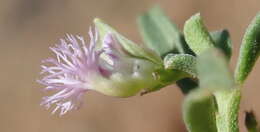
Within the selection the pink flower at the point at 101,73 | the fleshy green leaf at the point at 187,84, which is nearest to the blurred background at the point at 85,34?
the fleshy green leaf at the point at 187,84

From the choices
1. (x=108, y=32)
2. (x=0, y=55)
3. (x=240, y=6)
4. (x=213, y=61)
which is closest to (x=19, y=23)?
(x=0, y=55)

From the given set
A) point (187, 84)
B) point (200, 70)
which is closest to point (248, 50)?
point (187, 84)

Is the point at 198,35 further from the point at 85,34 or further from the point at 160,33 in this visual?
the point at 85,34

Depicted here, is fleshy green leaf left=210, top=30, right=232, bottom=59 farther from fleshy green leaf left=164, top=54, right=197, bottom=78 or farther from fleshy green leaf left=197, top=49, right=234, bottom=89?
fleshy green leaf left=197, top=49, right=234, bottom=89

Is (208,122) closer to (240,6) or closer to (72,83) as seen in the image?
(72,83)

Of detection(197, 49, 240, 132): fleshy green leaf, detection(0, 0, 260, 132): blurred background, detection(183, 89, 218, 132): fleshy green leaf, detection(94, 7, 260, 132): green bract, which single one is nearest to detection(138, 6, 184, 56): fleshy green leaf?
detection(94, 7, 260, 132): green bract
